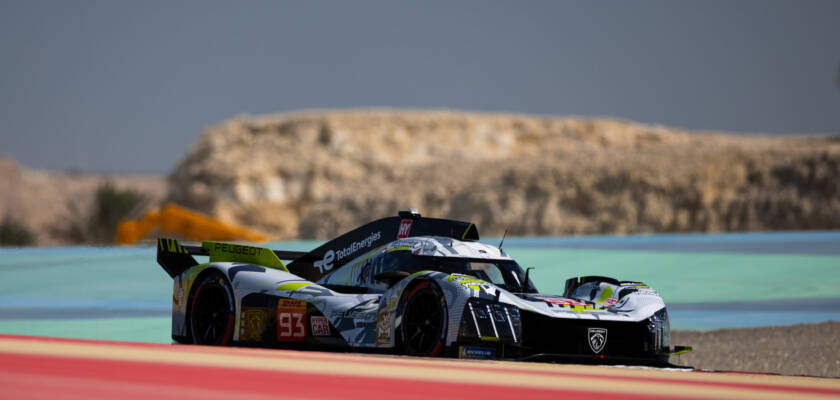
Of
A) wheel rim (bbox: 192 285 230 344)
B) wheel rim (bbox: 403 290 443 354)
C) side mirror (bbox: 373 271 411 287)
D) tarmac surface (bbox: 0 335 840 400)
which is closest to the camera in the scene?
tarmac surface (bbox: 0 335 840 400)

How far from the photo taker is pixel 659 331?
8438mm

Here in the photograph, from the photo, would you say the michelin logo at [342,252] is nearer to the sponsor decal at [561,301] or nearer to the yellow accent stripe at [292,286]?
the yellow accent stripe at [292,286]

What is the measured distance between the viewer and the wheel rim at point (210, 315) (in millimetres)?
9492

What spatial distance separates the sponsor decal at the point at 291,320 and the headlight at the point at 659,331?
2.75 meters

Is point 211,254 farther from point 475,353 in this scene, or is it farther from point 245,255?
point 475,353

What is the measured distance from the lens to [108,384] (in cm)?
406

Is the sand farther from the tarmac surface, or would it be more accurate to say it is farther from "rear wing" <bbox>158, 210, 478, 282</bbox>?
the tarmac surface

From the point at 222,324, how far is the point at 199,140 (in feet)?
257

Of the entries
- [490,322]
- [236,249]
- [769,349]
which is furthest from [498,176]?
[490,322]

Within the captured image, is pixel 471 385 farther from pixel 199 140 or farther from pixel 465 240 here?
pixel 199 140

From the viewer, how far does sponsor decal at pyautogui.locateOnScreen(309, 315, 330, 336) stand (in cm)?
853

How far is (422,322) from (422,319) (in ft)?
0.07

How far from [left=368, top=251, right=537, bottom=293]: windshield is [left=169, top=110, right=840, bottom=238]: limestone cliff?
42564mm

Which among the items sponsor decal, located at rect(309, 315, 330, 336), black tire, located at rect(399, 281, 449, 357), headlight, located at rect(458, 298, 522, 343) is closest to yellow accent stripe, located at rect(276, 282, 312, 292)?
sponsor decal, located at rect(309, 315, 330, 336)
